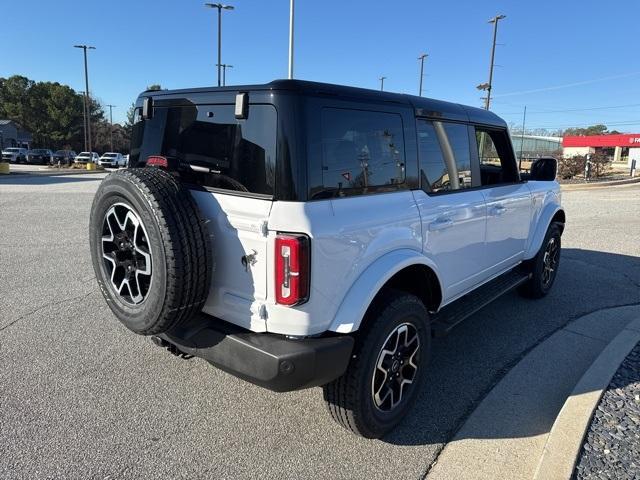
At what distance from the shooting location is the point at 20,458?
8.27 feet

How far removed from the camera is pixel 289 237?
227 cm

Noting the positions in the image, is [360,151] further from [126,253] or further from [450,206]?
[126,253]

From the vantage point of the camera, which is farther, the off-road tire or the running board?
the off-road tire

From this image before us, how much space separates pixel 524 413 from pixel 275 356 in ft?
6.04

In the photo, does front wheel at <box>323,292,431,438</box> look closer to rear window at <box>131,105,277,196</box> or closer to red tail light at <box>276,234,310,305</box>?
red tail light at <box>276,234,310,305</box>

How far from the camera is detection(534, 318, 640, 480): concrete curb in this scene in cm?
246

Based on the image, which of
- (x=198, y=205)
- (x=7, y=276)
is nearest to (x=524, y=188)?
(x=198, y=205)

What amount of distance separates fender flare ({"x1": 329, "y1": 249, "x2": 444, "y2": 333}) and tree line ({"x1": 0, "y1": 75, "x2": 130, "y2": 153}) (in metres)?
71.6

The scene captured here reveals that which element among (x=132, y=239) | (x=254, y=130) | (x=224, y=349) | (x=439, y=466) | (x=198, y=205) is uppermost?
(x=254, y=130)

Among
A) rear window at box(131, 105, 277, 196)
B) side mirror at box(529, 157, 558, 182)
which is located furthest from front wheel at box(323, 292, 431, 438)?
side mirror at box(529, 157, 558, 182)

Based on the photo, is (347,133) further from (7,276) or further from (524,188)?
(7,276)

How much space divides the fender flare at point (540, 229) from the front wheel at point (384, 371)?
237cm

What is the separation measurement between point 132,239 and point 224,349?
82 cm

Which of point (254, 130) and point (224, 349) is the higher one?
point (254, 130)
